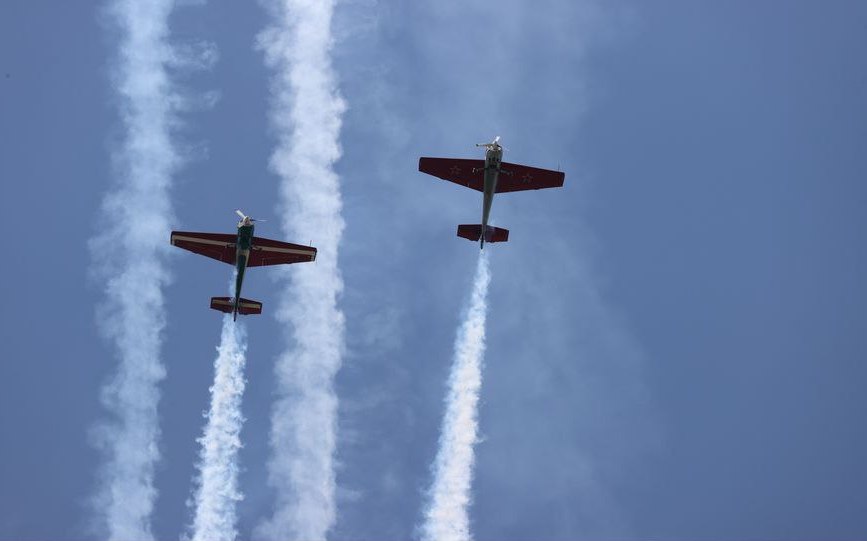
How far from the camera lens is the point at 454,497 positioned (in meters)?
91.7

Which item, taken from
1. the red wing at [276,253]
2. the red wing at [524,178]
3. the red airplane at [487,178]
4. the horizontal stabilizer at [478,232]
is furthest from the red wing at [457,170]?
the red wing at [276,253]

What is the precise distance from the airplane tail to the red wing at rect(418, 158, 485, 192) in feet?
8.76

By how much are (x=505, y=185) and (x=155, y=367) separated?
25.9m

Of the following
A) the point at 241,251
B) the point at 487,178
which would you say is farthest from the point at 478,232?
the point at 241,251

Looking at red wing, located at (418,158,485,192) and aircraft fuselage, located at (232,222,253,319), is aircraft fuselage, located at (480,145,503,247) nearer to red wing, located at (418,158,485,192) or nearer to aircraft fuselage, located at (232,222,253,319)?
red wing, located at (418,158,485,192)

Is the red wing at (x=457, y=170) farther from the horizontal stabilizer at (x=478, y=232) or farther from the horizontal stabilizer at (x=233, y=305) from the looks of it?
the horizontal stabilizer at (x=233, y=305)

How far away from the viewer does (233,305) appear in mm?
89812

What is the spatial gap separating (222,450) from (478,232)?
859 inches

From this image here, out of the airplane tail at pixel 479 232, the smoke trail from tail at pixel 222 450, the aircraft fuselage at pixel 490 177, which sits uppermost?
the aircraft fuselage at pixel 490 177

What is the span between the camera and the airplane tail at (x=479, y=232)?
299 ft

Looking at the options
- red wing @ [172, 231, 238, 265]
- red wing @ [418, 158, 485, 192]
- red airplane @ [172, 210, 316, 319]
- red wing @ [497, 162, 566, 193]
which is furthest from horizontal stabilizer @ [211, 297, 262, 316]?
red wing @ [497, 162, 566, 193]

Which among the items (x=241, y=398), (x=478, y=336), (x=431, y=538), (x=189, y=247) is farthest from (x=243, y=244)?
(x=431, y=538)

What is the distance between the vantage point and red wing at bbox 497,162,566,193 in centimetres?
9100

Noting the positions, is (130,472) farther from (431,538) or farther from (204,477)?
(431,538)
